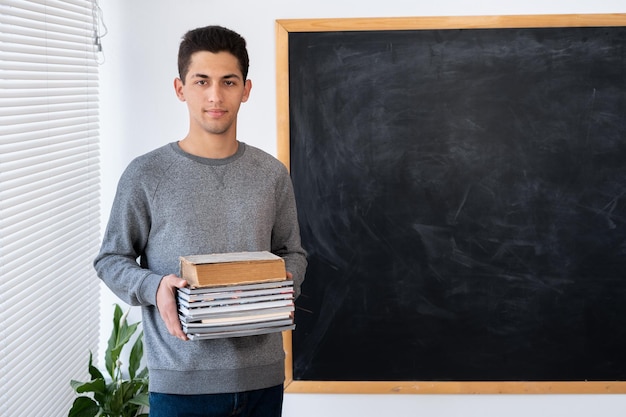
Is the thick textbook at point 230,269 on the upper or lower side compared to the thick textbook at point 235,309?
upper

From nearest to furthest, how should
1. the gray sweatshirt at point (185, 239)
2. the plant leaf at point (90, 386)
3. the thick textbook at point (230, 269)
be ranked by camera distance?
the thick textbook at point (230, 269) < the gray sweatshirt at point (185, 239) < the plant leaf at point (90, 386)

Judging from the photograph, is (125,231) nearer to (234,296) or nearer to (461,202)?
(234,296)

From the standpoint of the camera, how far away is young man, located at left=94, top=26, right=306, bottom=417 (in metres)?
1.56

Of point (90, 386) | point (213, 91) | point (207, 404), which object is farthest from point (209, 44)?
point (90, 386)

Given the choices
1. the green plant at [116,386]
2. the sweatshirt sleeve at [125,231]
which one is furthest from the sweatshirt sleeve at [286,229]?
the green plant at [116,386]

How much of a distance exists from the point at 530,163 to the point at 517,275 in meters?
0.40

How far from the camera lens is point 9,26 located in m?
1.95

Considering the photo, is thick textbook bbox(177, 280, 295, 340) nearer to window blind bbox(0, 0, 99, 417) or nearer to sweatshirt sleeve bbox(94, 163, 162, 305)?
sweatshirt sleeve bbox(94, 163, 162, 305)

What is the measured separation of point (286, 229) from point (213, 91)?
365mm

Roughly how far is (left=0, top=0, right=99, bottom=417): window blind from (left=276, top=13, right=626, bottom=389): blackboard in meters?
0.70

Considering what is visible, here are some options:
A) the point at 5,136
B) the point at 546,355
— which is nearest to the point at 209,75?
the point at 5,136

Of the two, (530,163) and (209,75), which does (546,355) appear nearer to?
(530,163)

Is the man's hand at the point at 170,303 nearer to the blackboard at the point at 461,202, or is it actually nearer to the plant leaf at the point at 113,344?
the plant leaf at the point at 113,344

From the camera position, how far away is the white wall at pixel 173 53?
2615mm
